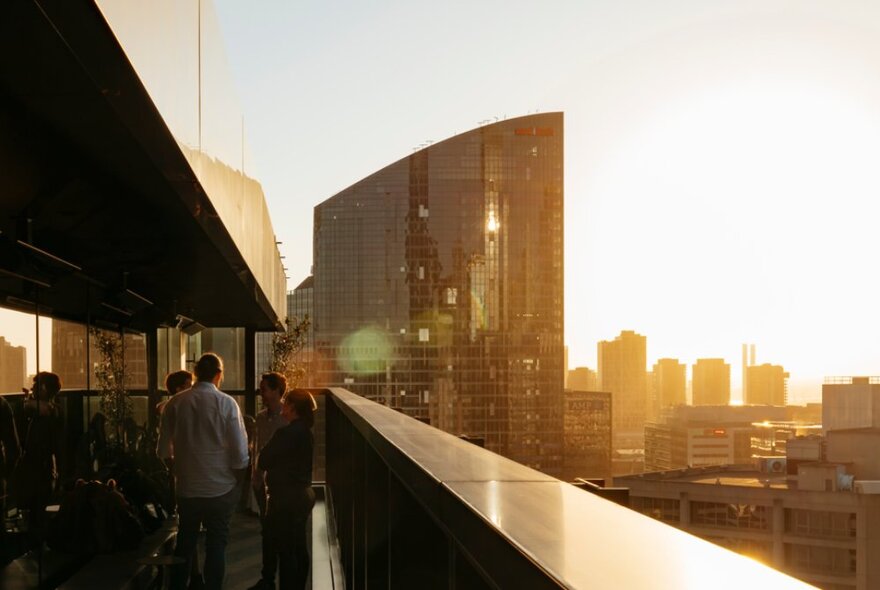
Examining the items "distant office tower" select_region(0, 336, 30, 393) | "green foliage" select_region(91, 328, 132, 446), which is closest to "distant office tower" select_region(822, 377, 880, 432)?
"green foliage" select_region(91, 328, 132, 446)

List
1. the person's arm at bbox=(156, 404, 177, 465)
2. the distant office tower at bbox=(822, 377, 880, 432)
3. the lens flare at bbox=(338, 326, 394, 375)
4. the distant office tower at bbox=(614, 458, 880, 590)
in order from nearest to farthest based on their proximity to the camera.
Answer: the person's arm at bbox=(156, 404, 177, 465) → the distant office tower at bbox=(614, 458, 880, 590) → the distant office tower at bbox=(822, 377, 880, 432) → the lens flare at bbox=(338, 326, 394, 375)

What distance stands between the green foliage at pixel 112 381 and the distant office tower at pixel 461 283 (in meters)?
112

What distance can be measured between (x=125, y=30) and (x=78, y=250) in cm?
368

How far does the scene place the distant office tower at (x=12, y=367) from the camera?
4355 millimetres

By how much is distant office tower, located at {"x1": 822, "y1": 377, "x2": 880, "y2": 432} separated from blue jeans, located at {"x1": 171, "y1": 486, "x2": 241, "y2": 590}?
10039 centimetres

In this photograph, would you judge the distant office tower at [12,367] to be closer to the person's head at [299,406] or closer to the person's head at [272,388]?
the person's head at [299,406]

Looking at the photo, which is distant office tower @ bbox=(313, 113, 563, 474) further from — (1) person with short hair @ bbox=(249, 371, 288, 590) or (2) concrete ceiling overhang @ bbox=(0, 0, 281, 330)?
(2) concrete ceiling overhang @ bbox=(0, 0, 281, 330)

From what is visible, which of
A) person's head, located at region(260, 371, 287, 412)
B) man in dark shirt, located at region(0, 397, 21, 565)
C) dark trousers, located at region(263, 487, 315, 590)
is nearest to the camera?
man in dark shirt, located at region(0, 397, 21, 565)

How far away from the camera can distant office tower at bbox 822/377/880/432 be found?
332 feet

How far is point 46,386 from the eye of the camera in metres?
5.17

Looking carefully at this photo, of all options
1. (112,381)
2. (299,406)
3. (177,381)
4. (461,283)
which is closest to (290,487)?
(299,406)

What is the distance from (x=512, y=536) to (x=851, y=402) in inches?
4515

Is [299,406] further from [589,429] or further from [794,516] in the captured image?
[589,429]

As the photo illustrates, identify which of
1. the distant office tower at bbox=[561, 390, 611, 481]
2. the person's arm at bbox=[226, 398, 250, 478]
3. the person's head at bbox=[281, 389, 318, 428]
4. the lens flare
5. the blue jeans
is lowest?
the distant office tower at bbox=[561, 390, 611, 481]
